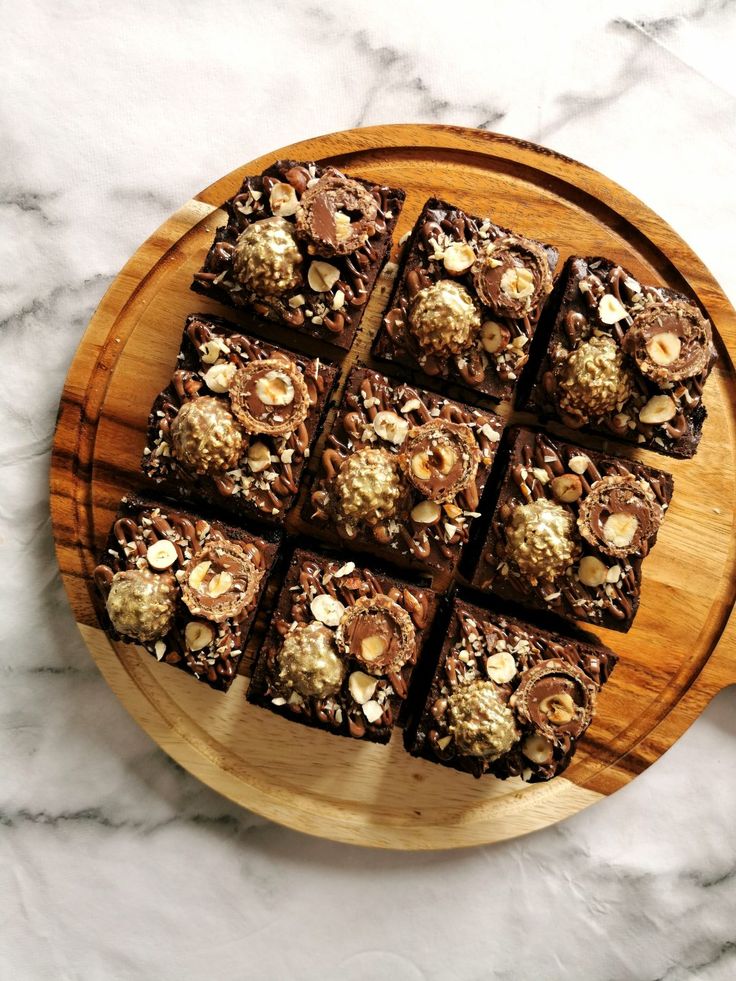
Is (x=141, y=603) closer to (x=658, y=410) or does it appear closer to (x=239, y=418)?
(x=239, y=418)

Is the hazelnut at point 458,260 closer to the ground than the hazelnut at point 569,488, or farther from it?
farther from it

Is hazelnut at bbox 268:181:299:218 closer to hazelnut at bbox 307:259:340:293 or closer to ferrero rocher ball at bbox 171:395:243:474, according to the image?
hazelnut at bbox 307:259:340:293

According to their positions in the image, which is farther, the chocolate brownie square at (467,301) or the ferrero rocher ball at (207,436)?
the chocolate brownie square at (467,301)

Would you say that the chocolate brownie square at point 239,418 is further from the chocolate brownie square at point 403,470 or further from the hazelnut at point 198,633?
the hazelnut at point 198,633

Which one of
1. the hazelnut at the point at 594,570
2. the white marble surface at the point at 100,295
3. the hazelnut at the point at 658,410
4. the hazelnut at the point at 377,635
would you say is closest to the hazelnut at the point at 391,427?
the hazelnut at the point at 377,635

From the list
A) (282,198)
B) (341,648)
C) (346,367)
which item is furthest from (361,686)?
(282,198)

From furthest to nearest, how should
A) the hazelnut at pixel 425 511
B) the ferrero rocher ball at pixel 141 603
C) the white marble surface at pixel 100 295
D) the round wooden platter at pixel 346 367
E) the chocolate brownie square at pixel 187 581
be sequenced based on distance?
the white marble surface at pixel 100 295 → the round wooden platter at pixel 346 367 → the hazelnut at pixel 425 511 → the chocolate brownie square at pixel 187 581 → the ferrero rocher ball at pixel 141 603

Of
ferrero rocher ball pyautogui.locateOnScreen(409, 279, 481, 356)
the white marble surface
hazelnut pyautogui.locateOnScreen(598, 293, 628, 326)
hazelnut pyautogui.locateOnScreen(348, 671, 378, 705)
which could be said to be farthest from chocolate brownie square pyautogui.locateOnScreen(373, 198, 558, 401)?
hazelnut pyautogui.locateOnScreen(348, 671, 378, 705)
